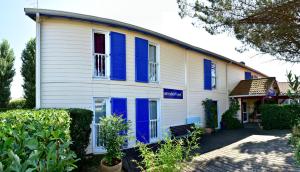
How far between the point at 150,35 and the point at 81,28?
3.72 meters

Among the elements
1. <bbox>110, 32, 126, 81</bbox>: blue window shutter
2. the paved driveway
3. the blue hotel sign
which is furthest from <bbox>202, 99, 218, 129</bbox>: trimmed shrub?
<bbox>110, 32, 126, 81</bbox>: blue window shutter

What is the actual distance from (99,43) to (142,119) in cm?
405

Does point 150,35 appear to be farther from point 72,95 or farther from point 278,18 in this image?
point 278,18

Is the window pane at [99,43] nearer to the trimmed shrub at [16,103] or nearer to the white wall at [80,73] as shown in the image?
the white wall at [80,73]

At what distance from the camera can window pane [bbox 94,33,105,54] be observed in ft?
37.8

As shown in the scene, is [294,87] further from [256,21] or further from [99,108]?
[99,108]

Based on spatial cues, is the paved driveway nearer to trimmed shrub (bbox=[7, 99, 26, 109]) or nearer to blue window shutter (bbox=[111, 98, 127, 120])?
blue window shutter (bbox=[111, 98, 127, 120])

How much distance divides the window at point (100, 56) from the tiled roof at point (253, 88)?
1288cm

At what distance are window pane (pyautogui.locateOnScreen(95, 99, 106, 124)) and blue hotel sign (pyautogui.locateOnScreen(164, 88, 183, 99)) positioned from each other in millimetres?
3903

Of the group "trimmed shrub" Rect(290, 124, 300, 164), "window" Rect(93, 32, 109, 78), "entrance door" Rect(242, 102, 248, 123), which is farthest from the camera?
"entrance door" Rect(242, 102, 248, 123)

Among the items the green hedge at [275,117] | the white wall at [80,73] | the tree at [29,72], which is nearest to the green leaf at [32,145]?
the white wall at [80,73]

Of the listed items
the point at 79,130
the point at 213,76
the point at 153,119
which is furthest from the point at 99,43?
the point at 213,76

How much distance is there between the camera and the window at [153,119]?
43.4 feet

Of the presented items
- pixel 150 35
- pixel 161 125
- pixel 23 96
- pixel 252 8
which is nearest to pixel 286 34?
pixel 252 8
